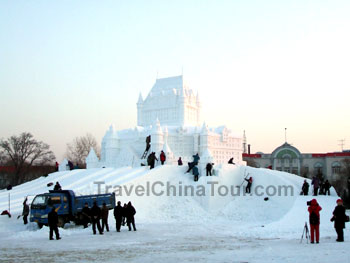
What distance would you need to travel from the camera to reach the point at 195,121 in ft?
214

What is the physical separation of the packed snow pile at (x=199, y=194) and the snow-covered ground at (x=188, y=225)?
6cm

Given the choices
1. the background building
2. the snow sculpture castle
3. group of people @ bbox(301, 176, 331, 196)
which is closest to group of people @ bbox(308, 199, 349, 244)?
group of people @ bbox(301, 176, 331, 196)

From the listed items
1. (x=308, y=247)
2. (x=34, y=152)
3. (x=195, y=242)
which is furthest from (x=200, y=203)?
(x=34, y=152)

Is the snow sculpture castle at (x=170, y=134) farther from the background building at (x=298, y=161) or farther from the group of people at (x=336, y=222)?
the group of people at (x=336, y=222)

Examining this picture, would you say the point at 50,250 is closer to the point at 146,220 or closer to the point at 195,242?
the point at 195,242

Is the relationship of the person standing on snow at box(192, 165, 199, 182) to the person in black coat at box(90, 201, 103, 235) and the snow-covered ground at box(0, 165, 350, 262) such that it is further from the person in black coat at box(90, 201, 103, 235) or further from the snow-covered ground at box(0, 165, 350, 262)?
the person in black coat at box(90, 201, 103, 235)

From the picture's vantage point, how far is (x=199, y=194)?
29719 millimetres

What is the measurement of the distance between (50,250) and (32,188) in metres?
21.9

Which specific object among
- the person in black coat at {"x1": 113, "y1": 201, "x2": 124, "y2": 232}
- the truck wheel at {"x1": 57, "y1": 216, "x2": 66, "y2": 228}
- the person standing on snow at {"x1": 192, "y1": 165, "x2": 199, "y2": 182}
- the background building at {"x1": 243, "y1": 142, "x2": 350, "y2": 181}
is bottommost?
the truck wheel at {"x1": 57, "y1": 216, "x2": 66, "y2": 228}

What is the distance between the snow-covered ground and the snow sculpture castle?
58.4ft

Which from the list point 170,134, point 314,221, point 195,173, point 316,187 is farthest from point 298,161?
point 314,221

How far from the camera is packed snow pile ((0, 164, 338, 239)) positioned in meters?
26.0

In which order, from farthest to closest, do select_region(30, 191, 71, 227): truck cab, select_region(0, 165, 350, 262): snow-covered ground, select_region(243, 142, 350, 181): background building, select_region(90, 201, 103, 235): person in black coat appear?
select_region(243, 142, 350, 181): background building, select_region(30, 191, 71, 227): truck cab, select_region(90, 201, 103, 235): person in black coat, select_region(0, 165, 350, 262): snow-covered ground

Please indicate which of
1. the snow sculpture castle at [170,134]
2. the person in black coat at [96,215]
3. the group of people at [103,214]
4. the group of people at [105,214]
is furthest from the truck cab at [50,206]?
the snow sculpture castle at [170,134]
